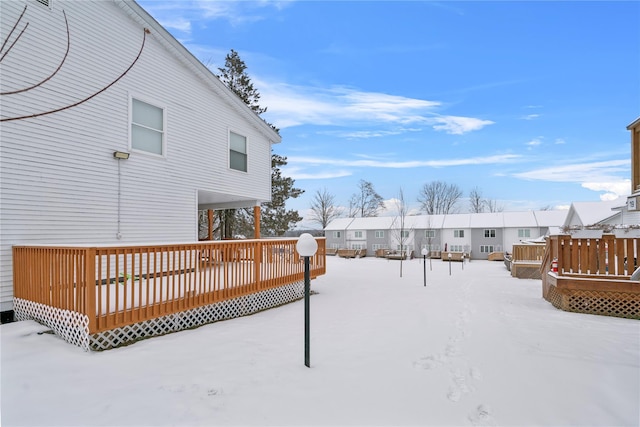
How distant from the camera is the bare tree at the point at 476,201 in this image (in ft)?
148

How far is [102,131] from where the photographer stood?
22.6 feet

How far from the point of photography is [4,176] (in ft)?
18.0

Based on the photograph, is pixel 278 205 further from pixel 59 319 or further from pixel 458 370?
pixel 458 370

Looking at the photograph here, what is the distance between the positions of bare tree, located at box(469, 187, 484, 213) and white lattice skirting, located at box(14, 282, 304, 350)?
43928 mm

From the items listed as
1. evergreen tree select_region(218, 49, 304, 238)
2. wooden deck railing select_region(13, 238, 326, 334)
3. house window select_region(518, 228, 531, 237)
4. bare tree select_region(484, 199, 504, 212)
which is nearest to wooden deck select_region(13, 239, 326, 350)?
wooden deck railing select_region(13, 238, 326, 334)

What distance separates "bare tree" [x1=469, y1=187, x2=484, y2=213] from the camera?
45094 mm

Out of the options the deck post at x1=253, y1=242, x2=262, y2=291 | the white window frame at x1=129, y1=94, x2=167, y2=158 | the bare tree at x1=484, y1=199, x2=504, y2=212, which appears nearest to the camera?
the deck post at x1=253, y1=242, x2=262, y2=291

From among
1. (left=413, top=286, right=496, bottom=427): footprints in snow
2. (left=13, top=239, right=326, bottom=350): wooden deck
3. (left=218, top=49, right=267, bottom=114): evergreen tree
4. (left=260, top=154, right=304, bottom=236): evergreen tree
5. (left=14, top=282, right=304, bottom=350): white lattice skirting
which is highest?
(left=218, top=49, right=267, bottom=114): evergreen tree

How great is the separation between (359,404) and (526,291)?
8.97 m

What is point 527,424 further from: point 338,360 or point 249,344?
point 249,344

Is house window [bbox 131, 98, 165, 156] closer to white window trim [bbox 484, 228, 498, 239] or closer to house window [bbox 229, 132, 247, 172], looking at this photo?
house window [bbox 229, 132, 247, 172]

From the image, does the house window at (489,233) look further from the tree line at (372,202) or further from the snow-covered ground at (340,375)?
the snow-covered ground at (340,375)

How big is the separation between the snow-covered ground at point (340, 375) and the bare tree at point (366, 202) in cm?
3815

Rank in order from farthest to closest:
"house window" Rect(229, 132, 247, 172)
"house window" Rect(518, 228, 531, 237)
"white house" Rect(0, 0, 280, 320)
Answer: "house window" Rect(518, 228, 531, 237), "house window" Rect(229, 132, 247, 172), "white house" Rect(0, 0, 280, 320)
